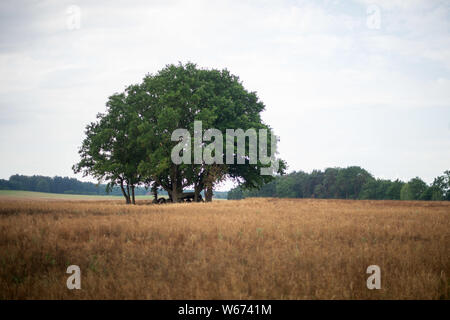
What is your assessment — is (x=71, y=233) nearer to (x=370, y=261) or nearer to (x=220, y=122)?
(x=370, y=261)

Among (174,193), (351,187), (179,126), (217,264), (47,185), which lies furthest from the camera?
(47,185)

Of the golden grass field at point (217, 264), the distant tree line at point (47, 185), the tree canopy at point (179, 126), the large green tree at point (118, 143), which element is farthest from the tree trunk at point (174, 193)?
the distant tree line at point (47, 185)

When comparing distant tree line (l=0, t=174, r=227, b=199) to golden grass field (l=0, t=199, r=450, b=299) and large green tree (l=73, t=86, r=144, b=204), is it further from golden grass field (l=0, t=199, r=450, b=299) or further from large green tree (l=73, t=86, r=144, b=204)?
golden grass field (l=0, t=199, r=450, b=299)

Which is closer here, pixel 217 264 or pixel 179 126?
Result: pixel 217 264

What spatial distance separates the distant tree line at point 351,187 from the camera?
10869 cm

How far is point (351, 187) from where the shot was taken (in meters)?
137

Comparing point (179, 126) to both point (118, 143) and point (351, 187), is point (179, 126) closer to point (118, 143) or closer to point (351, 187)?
point (118, 143)

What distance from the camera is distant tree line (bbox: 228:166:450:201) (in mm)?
108688

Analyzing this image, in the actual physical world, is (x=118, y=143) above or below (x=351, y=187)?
above

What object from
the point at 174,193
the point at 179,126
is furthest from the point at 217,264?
the point at 174,193
